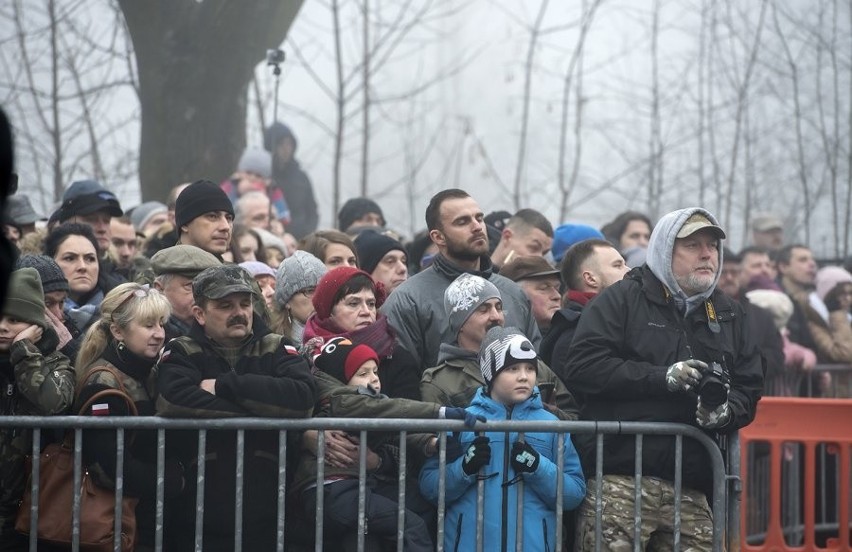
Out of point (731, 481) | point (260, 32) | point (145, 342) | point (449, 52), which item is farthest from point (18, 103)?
point (731, 481)

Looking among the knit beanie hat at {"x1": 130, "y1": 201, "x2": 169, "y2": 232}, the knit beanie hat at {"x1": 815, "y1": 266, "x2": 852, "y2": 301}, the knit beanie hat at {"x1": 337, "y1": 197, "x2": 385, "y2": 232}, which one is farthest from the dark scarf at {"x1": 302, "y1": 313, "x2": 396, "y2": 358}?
the knit beanie hat at {"x1": 815, "y1": 266, "x2": 852, "y2": 301}

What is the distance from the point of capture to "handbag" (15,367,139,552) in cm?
533

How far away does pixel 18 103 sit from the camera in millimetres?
14664

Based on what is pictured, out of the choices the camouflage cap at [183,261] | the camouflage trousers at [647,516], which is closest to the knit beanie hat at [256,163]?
the camouflage cap at [183,261]

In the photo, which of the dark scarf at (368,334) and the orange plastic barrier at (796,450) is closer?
the dark scarf at (368,334)

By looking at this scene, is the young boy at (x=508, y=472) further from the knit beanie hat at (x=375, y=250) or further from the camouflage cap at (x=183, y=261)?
the knit beanie hat at (x=375, y=250)

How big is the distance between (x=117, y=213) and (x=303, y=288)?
1.86 meters

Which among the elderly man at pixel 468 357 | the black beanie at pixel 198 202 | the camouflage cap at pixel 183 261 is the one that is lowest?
the elderly man at pixel 468 357

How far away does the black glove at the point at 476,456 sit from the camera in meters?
5.42

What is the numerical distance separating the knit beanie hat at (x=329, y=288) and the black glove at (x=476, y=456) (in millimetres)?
1107

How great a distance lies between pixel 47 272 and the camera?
6082 millimetres

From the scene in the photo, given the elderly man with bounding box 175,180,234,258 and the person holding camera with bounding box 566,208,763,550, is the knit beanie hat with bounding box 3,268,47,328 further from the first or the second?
the person holding camera with bounding box 566,208,763,550

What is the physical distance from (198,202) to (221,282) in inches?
54.8

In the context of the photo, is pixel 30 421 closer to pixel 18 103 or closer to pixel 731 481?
pixel 731 481
